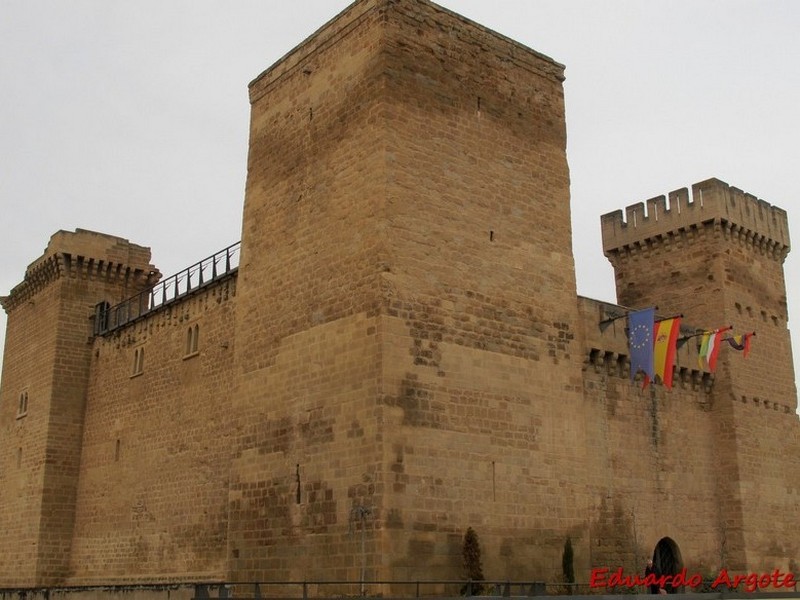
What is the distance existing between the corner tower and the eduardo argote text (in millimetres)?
1171

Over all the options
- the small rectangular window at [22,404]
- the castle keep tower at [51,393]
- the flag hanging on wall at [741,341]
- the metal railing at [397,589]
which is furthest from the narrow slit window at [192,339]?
the flag hanging on wall at [741,341]

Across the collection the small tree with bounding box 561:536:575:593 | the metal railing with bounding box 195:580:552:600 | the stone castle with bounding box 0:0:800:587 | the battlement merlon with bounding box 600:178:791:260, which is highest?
the battlement merlon with bounding box 600:178:791:260

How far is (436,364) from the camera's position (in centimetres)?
1380

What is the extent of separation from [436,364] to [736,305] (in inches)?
369

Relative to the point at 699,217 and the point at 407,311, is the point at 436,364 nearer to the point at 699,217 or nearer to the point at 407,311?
the point at 407,311

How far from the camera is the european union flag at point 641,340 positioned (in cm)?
1758

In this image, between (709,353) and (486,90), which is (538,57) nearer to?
(486,90)

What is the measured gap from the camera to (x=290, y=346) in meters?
15.1

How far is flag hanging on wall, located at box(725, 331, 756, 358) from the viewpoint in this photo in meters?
19.1

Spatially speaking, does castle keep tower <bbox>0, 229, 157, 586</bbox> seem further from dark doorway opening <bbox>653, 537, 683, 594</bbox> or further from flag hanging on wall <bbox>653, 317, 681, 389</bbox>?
flag hanging on wall <bbox>653, 317, 681, 389</bbox>

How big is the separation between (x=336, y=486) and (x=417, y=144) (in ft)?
16.7

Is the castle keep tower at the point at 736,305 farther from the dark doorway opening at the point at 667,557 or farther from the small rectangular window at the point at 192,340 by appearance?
the small rectangular window at the point at 192,340

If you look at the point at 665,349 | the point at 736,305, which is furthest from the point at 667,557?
the point at 736,305

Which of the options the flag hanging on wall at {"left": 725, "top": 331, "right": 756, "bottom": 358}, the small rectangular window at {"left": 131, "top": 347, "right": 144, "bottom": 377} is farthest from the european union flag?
the small rectangular window at {"left": 131, "top": 347, "right": 144, "bottom": 377}
